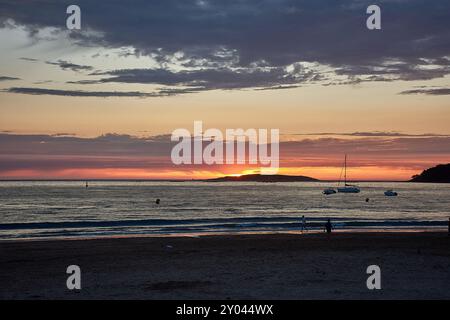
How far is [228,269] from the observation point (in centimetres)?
2153

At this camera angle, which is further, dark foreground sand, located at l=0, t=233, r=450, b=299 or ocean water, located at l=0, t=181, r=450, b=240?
ocean water, located at l=0, t=181, r=450, b=240

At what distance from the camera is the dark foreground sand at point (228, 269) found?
17.0 meters

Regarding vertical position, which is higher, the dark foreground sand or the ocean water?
the dark foreground sand

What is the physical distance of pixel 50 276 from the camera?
67.2 ft

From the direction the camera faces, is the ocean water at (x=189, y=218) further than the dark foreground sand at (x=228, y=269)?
Yes

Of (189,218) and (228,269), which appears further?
(189,218)

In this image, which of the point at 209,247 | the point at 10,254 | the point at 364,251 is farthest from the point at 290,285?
the point at 10,254

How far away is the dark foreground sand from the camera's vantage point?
17.0 m

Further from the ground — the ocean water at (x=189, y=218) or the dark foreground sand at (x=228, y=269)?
the dark foreground sand at (x=228, y=269)

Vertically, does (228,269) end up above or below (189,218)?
above
